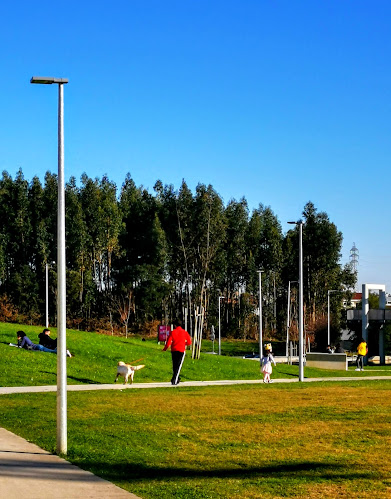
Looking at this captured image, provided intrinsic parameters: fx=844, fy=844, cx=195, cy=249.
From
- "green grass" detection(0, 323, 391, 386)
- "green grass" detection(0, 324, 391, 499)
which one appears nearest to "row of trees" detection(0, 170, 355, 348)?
"green grass" detection(0, 323, 391, 386)

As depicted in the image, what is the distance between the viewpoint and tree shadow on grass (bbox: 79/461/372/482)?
33.4ft

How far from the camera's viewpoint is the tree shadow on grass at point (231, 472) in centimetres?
1019

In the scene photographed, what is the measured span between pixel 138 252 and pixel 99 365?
57.8 m

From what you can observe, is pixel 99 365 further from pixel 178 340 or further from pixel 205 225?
pixel 205 225

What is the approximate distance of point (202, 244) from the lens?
8638 cm

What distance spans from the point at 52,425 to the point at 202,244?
235 feet

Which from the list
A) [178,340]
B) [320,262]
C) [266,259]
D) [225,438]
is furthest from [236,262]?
[225,438]

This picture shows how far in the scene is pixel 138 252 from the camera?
91375mm

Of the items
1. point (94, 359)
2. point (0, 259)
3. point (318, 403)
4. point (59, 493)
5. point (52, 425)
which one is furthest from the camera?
point (0, 259)

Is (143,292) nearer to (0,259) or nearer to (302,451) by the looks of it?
(0,259)

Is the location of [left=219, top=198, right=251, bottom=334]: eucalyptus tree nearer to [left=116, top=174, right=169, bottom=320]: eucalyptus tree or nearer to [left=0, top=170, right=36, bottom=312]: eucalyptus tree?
[left=116, top=174, right=169, bottom=320]: eucalyptus tree

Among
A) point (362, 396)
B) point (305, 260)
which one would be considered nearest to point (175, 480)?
point (362, 396)

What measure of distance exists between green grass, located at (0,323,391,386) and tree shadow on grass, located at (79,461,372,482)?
59.1ft

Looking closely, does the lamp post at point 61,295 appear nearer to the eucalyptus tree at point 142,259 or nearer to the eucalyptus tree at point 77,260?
the eucalyptus tree at point 77,260
